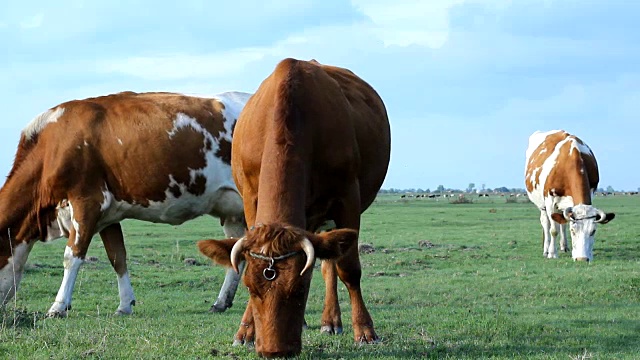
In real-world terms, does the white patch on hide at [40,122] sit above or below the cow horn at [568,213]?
above

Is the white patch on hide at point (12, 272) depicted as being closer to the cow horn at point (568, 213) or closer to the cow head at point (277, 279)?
the cow head at point (277, 279)

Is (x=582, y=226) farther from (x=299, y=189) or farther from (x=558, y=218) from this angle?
(x=299, y=189)

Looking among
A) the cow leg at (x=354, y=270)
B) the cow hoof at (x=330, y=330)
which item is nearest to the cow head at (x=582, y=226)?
the cow hoof at (x=330, y=330)

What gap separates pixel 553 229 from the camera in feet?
70.9

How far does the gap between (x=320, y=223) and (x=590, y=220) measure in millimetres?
13585

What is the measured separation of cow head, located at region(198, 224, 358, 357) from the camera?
6391 mm

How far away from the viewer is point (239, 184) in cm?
908

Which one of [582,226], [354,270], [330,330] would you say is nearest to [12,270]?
[330,330]

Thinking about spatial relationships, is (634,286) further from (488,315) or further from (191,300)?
(191,300)

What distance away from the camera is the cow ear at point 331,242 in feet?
21.7

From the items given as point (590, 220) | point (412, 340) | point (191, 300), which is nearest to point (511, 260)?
point (590, 220)

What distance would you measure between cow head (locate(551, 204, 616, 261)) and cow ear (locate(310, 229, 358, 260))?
1427 centimetres

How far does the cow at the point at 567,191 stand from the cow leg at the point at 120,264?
1166 centimetres

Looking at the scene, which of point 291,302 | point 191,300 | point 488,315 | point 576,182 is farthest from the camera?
point 576,182
